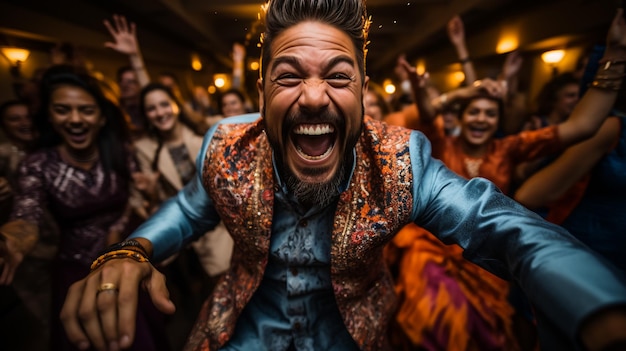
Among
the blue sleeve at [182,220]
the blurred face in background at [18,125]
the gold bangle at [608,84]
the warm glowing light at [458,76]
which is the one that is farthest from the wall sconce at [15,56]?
the warm glowing light at [458,76]

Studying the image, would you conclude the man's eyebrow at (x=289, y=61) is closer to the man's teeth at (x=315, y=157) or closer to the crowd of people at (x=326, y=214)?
the crowd of people at (x=326, y=214)

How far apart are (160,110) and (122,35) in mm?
560

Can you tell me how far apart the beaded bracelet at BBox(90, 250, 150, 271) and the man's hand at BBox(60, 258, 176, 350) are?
5cm

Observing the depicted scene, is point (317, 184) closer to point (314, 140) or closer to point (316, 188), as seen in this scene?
point (316, 188)

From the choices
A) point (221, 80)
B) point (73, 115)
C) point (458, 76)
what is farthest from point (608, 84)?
point (221, 80)

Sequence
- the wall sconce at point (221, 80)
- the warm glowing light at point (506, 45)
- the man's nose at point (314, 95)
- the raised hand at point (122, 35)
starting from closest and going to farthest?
1. the man's nose at point (314, 95)
2. the warm glowing light at point (506, 45)
3. the raised hand at point (122, 35)
4. the wall sconce at point (221, 80)

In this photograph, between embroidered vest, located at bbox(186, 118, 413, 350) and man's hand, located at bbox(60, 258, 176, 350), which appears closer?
man's hand, located at bbox(60, 258, 176, 350)

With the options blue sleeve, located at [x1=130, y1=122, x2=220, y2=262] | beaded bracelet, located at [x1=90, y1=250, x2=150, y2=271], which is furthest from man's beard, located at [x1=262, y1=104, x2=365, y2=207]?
beaded bracelet, located at [x1=90, y1=250, x2=150, y2=271]

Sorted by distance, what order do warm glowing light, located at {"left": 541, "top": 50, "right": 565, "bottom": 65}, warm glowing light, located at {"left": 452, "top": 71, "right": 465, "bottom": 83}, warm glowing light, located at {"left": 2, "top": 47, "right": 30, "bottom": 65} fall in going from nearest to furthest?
warm glowing light, located at {"left": 2, "top": 47, "right": 30, "bottom": 65}, warm glowing light, located at {"left": 541, "top": 50, "right": 565, "bottom": 65}, warm glowing light, located at {"left": 452, "top": 71, "right": 465, "bottom": 83}

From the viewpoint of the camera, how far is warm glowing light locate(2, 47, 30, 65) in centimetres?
139

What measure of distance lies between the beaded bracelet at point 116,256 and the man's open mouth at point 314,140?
0.50 meters

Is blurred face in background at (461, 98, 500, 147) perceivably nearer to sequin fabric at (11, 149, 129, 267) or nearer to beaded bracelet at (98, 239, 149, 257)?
beaded bracelet at (98, 239, 149, 257)

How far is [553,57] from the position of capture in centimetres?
194

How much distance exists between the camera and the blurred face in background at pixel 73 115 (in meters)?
1.54
